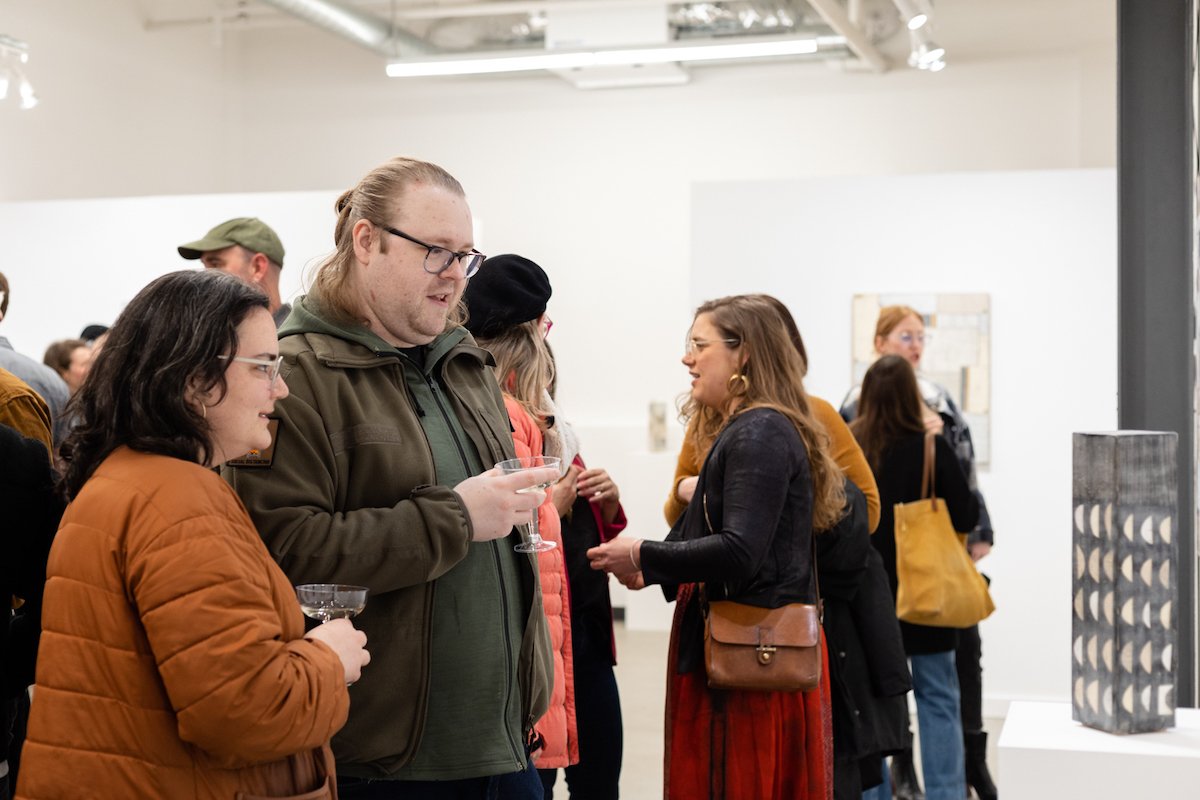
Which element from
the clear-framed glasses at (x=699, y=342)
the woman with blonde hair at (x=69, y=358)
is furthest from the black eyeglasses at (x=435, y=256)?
the woman with blonde hair at (x=69, y=358)

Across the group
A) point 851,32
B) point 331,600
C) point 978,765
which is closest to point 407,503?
point 331,600

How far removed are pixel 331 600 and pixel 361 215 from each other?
Answer: 2.04 ft

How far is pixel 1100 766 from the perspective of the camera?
7.39 feet

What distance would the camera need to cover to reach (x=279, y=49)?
10.3 metres

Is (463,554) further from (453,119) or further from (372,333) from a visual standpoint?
(453,119)

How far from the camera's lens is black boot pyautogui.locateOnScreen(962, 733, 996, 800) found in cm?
474

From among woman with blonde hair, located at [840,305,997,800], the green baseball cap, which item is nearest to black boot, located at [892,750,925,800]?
woman with blonde hair, located at [840,305,997,800]

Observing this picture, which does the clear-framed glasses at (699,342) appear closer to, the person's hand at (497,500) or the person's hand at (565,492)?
the person's hand at (565,492)

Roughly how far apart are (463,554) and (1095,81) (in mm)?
8005

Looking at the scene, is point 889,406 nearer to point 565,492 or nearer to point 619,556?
point 565,492

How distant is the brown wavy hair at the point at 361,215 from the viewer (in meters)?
1.94

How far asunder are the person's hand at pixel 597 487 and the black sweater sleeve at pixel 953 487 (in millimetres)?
1525

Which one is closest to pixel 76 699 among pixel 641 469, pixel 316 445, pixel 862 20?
pixel 316 445

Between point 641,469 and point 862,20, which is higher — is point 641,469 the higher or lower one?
the lower one
